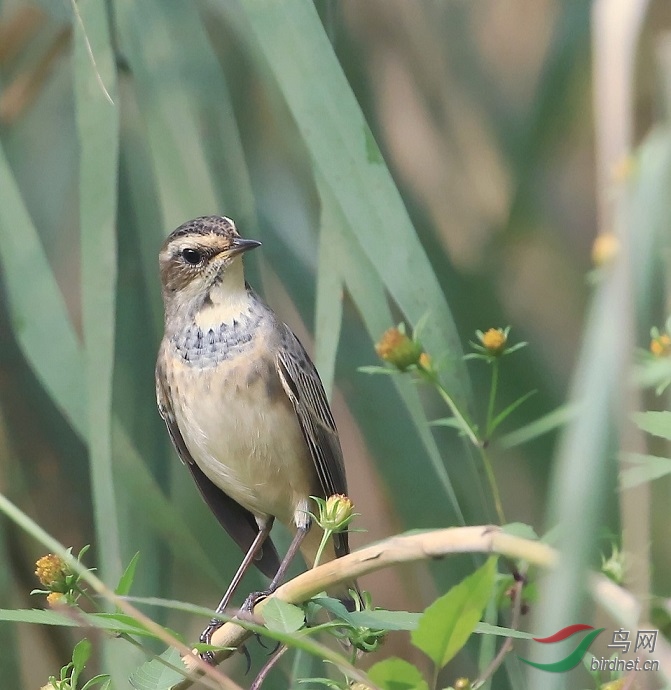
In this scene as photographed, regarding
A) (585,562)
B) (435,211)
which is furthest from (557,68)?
(585,562)

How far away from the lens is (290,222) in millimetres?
1977

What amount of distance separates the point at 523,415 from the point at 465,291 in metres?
0.31

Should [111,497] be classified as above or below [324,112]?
below

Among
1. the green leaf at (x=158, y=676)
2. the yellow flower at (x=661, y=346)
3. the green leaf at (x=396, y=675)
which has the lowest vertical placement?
the green leaf at (x=158, y=676)

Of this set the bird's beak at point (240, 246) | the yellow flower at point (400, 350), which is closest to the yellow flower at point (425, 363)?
the yellow flower at point (400, 350)

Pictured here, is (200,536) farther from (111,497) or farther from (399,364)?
(399,364)

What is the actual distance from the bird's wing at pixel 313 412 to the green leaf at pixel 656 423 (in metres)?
0.73

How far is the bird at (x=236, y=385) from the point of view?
1432 mm

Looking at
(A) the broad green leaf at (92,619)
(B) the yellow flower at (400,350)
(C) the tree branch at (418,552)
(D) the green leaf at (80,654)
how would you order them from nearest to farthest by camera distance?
1. (C) the tree branch at (418,552)
2. (A) the broad green leaf at (92,619)
3. (D) the green leaf at (80,654)
4. (B) the yellow flower at (400,350)

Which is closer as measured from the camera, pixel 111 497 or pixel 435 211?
pixel 111 497

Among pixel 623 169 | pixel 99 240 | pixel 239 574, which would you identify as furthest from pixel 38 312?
pixel 623 169

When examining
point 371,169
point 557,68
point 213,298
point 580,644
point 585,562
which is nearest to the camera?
point 585,562

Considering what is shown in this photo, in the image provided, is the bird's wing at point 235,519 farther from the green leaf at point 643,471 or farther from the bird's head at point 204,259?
the green leaf at point 643,471

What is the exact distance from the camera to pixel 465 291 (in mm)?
1972
